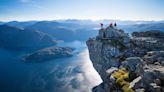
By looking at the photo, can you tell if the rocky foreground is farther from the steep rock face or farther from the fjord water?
the fjord water

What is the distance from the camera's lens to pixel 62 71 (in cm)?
15450

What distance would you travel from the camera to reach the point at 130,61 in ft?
107

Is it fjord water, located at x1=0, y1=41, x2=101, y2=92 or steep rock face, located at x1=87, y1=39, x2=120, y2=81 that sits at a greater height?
steep rock face, located at x1=87, y1=39, x2=120, y2=81

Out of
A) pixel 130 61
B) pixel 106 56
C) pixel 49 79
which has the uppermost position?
pixel 130 61

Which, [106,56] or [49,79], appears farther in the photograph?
[49,79]

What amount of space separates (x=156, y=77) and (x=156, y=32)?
163 ft

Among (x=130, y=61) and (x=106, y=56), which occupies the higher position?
(x=130, y=61)

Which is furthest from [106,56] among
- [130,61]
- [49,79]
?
[49,79]

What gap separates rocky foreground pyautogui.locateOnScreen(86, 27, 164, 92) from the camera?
2423 cm

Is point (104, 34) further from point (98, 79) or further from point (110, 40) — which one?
point (98, 79)

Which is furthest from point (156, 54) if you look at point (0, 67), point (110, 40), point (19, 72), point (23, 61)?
point (23, 61)

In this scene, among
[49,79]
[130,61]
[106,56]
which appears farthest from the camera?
[49,79]

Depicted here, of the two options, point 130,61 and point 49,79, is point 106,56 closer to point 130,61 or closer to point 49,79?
point 130,61

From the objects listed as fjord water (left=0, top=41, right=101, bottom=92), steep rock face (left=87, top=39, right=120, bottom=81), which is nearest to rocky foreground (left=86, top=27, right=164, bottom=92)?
steep rock face (left=87, top=39, right=120, bottom=81)
